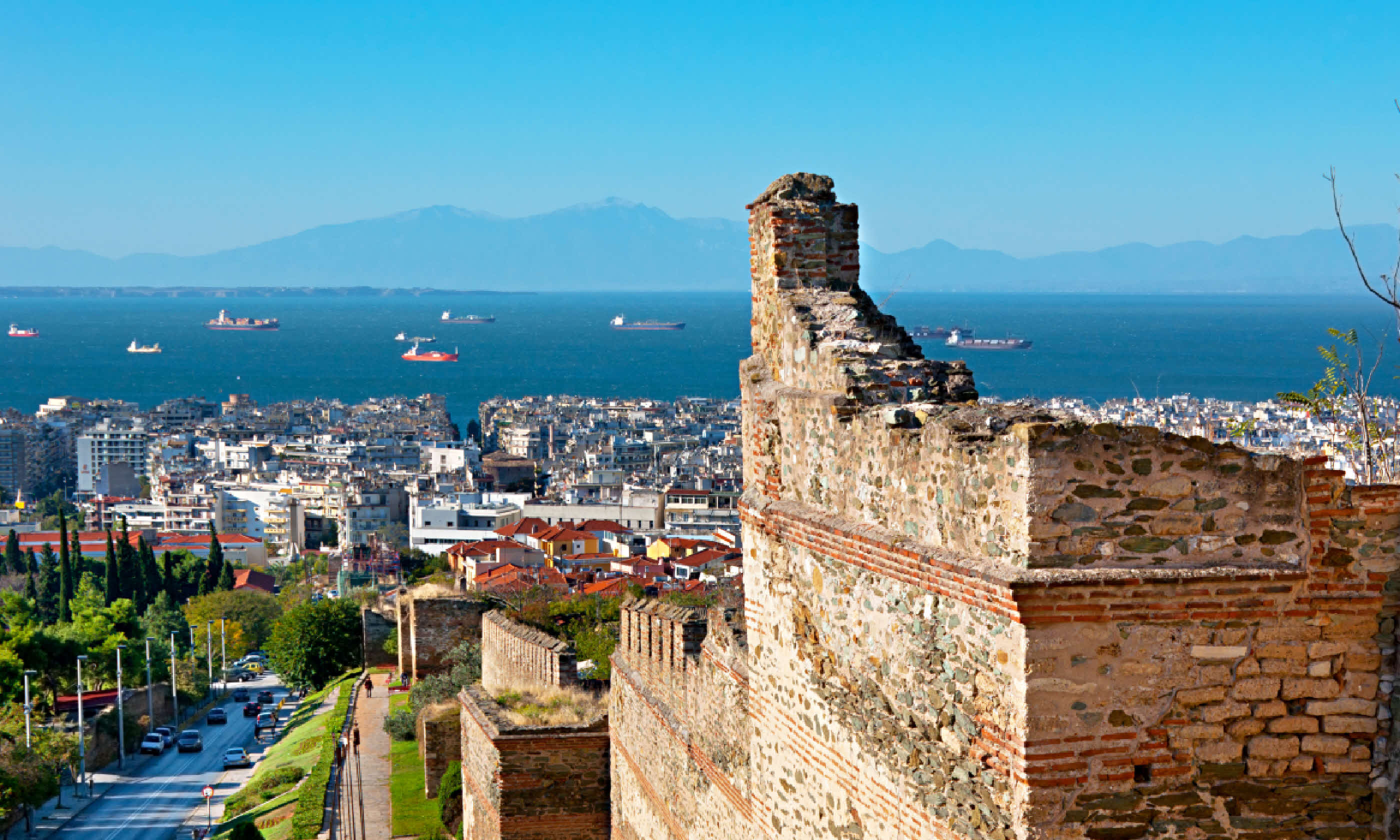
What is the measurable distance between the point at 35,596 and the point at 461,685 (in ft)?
160

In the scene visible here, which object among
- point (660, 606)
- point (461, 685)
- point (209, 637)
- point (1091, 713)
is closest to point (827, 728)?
point (1091, 713)

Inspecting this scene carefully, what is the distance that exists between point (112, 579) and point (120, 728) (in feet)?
77.6

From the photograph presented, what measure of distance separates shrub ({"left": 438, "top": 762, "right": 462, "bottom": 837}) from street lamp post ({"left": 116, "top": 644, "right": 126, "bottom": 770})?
24.6 m

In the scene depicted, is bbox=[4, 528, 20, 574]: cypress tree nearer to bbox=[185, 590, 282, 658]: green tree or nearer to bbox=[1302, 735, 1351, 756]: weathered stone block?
bbox=[185, 590, 282, 658]: green tree

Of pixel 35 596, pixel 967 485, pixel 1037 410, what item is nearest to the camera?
pixel 967 485

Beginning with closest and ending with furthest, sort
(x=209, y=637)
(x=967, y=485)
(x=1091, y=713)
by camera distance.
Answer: (x=1091, y=713) → (x=967, y=485) → (x=209, y=637)

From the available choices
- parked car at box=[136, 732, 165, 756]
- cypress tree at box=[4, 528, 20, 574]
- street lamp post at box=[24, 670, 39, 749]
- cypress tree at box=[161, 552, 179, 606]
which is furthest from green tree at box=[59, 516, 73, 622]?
street lamp post at box=[24, 670, 39, 749]

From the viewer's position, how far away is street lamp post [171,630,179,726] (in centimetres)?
4572

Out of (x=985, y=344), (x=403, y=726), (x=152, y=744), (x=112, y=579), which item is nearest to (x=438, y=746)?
(x=403, y=726)

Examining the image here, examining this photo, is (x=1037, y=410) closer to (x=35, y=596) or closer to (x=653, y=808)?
(x=653, y=808)

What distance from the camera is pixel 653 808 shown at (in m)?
11.2

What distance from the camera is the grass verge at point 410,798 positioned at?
A: 665 inches

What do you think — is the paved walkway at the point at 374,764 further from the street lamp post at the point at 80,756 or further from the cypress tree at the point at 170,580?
the cypress tree at the point at 170,580

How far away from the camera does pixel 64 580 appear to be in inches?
2233
